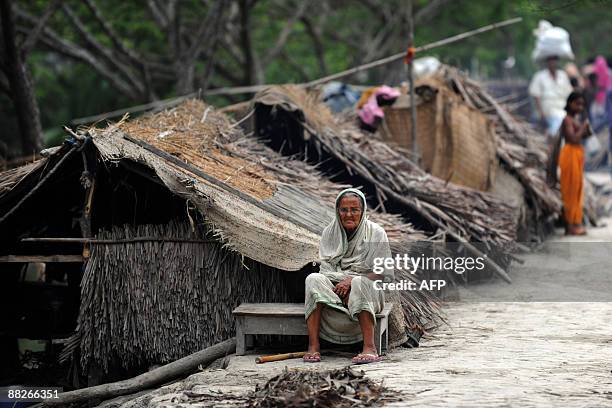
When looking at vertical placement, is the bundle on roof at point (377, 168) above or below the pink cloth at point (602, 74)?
below

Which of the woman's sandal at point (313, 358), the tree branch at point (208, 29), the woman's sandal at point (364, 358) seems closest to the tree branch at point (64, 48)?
the tree branch at point (208, 29)

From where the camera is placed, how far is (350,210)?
6.90 meters

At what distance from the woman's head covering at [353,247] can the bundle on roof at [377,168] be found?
110 inches

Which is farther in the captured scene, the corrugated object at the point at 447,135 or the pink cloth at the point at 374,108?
the pink cloth at the point at 374,108

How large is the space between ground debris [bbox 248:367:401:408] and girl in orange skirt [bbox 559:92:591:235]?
6.80m

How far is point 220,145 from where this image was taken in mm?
9281

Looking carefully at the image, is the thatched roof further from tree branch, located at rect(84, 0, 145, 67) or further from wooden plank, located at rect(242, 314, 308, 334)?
wooden plank, located at rect(242, 314, 308, 334)

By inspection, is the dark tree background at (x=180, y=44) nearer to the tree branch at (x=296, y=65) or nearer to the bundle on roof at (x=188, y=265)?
the tree branch at (x=296, y=65)

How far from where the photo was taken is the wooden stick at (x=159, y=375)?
7.33 m

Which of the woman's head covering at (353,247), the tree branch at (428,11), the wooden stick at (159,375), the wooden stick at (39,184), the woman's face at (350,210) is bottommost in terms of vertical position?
the wooden stick at (159,375)

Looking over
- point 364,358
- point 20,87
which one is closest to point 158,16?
point 20,87

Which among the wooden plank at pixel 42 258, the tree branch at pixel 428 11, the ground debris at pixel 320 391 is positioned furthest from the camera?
the tree branch at pixel 428 11

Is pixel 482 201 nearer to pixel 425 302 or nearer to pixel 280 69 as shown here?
pixel 425 302

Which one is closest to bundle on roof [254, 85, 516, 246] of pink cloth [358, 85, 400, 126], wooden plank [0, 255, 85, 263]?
pink cloth [358, 85, 400, 126]
